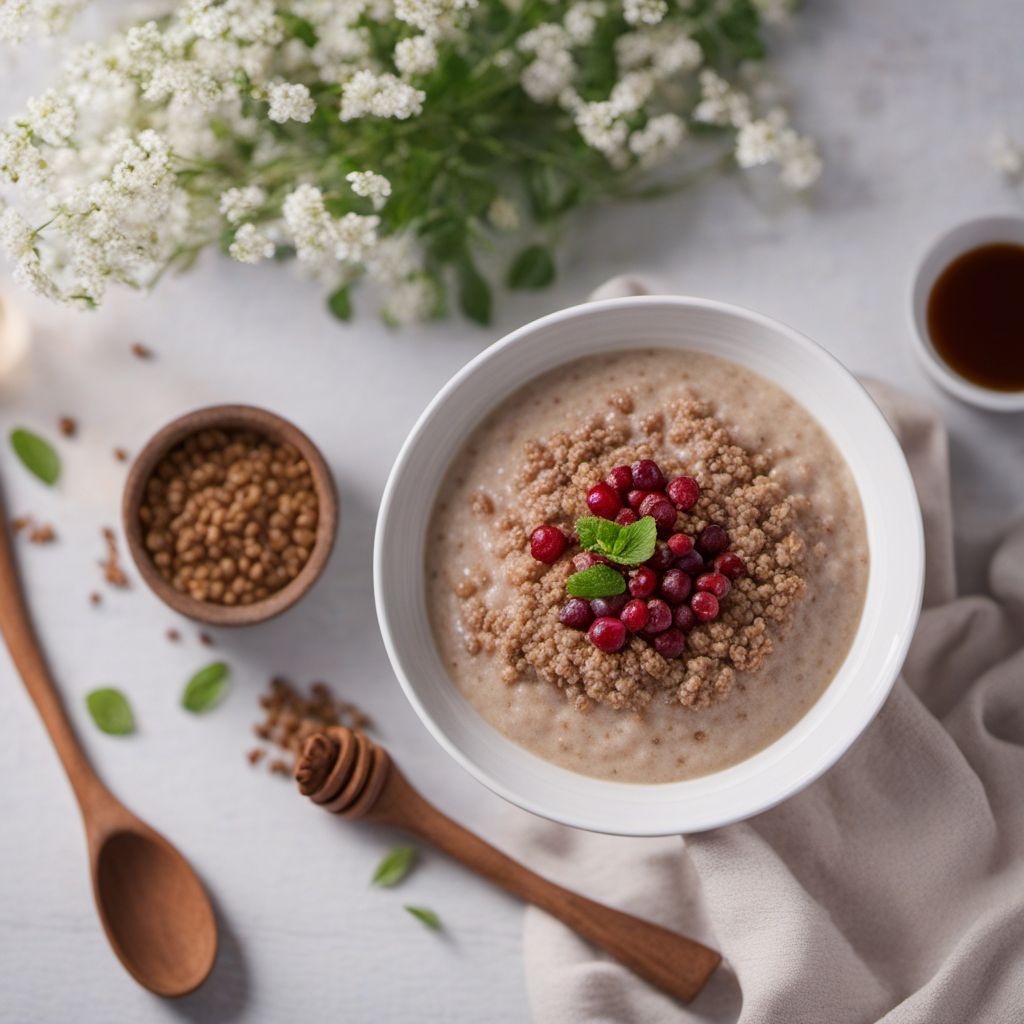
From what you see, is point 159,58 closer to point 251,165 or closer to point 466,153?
point 251,165

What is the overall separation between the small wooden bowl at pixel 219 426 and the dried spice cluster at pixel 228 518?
1.2 inches

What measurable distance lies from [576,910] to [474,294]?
5.55 ft

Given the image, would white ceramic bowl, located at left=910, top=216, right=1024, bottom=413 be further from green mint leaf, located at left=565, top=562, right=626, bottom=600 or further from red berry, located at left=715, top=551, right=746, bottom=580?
green mint leaf, located at left=565, top=562, right=626, bottom=600

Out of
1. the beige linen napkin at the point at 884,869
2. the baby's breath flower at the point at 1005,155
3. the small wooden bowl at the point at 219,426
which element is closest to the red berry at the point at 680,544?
the beige linen napkin at the point at 884,869

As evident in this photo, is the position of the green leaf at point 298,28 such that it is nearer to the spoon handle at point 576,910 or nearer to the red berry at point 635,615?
the red berry at point 635,615

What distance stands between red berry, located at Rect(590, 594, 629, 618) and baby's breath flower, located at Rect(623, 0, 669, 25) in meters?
1.45

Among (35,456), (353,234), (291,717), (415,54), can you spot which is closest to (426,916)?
(291,717)

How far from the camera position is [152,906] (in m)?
2.97

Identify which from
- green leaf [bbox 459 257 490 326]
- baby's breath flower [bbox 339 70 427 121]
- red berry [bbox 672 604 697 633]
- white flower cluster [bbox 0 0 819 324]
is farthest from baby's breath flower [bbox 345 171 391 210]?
red berry [bbox 672 604 697 633]

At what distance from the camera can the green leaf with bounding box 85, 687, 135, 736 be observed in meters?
3.01

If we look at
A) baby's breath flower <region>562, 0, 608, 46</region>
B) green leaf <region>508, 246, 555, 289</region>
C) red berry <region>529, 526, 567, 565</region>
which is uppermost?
baby's breath flower <region>562, 0, 608, 46</region>

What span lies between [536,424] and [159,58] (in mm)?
1224

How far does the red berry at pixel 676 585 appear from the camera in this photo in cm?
226

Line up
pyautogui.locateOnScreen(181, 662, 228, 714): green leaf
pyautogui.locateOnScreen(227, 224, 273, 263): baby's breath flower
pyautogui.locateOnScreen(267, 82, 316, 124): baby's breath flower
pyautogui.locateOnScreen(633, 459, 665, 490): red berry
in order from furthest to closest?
pyautogui.locateOnScreen(181, 662, 228, 714): green leaf, pyautogui.locateOnScreen(227, 224, 273, 263): baby's breath flower, pyautogui.locateOnScreen(267, 82, 316, 124): baby's breath flower, pyautogui.locateOnScreen(633, 459, 665, 490): red berry
